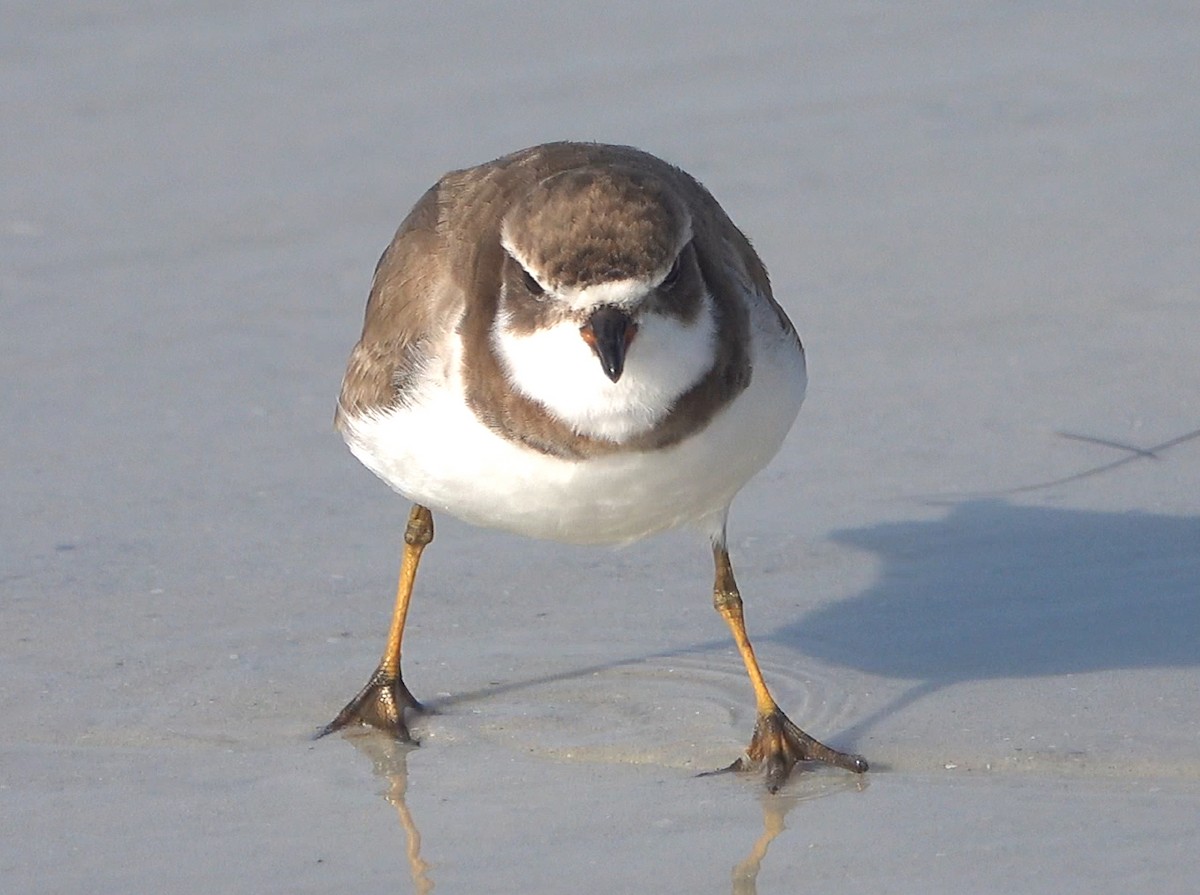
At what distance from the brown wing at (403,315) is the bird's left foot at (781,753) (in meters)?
1.28

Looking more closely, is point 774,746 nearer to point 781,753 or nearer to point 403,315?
point 781,753

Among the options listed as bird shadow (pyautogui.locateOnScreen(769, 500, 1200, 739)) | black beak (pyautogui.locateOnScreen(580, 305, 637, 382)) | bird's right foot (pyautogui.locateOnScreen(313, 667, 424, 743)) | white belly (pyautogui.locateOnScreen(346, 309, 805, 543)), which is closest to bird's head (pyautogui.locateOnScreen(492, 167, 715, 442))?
black beak (pyautogui.locateOnScreen(580, 305, 637, 382))

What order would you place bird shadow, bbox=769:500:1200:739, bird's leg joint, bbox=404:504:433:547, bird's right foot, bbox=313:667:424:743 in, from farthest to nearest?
1. bird's leg joint, bbox=404:504:433:547
2. bird shadow, bbox=769:500:1200:739
3. bird's right foot, bbox=313:667:424:743

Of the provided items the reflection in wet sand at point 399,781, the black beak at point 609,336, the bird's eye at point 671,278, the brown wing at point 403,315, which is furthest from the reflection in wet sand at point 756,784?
the bird's eye at point 671,278

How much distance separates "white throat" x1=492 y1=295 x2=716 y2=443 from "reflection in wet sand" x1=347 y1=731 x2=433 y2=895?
1018 mm

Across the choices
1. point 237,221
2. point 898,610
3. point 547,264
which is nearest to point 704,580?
point 898,610

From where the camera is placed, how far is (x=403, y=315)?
18.3ft

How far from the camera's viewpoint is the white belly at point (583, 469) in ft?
16.6

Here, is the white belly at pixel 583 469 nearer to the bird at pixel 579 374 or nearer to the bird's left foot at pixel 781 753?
the bird at pixel 579 374

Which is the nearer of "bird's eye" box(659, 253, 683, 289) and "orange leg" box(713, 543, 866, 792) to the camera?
"bird's eye" box(659, 253, 683, 289)

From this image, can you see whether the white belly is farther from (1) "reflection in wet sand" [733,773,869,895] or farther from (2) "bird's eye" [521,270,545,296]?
(1) "reflection in wet sand" [733,773,869,895]

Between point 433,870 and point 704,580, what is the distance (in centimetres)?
194

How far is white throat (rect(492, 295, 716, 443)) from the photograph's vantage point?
16.0ft

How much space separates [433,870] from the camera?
470 centimetres
